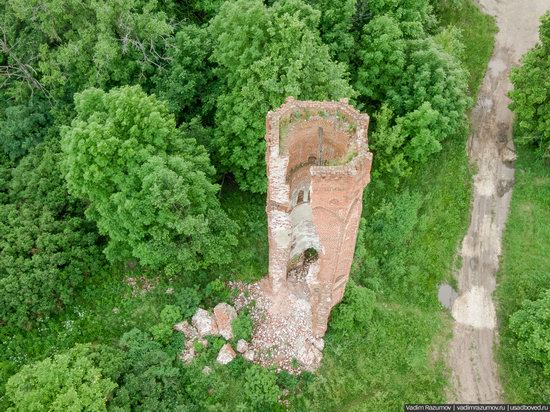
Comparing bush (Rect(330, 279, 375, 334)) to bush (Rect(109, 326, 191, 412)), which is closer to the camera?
bush (Rect(109, 326, 191, 412))

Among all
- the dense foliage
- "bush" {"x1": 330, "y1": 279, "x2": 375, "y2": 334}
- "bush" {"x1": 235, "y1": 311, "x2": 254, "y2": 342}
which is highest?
the dense foliage

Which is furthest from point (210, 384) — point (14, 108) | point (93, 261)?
point (14, 108)

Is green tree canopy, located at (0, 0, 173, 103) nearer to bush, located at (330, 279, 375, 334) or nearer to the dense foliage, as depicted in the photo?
bush, located at (330, 279, 375, 334)

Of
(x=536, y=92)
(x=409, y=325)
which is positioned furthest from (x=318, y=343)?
(x=536, y=92)

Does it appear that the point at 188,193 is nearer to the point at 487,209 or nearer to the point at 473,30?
the point at 487,209

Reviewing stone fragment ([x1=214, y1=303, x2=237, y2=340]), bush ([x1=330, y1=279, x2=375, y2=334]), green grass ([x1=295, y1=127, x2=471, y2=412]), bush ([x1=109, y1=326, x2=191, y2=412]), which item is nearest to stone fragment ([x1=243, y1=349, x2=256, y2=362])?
stone fragment ([x1=214, y1=303, x2=237, y2=340])
